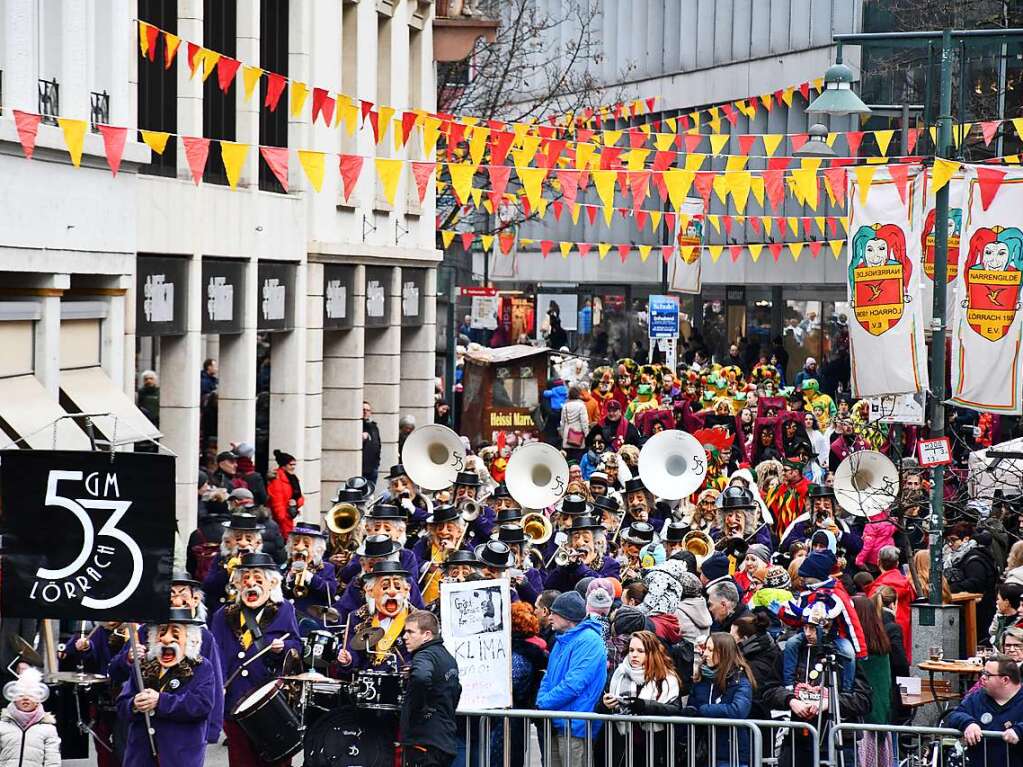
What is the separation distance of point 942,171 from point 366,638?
660cm

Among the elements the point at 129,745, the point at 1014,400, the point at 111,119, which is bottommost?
the point at 129,745

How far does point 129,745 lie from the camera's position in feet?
38.0

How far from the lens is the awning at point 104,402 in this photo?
18.5 m

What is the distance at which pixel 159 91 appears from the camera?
22031 mm

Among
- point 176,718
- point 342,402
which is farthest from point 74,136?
point 342,402

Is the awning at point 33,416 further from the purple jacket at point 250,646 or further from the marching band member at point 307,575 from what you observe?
the purple jacket at point 250,646

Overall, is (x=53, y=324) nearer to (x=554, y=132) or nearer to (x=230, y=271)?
(x=230, y=271)

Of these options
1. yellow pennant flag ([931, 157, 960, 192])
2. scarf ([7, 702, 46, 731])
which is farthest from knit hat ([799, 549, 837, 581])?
scarf ([7, 702, 46, 731])

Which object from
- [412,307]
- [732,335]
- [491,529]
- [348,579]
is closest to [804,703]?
[348,579]

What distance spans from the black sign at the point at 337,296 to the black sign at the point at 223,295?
3.51 metres

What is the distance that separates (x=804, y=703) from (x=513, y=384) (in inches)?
886

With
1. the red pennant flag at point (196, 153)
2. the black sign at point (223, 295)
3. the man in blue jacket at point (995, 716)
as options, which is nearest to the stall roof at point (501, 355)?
the black sign at point (223, 295)

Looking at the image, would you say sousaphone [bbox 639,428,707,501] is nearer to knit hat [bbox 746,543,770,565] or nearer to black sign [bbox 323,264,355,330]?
knit hat [bbox 746,543,770,565]

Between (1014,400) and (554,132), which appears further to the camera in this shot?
(554,132)
